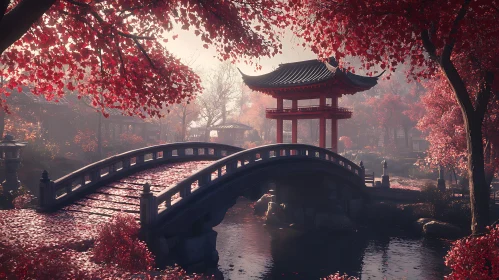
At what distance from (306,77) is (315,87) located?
1.13 meters

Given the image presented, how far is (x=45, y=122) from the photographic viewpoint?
37719 millimetres

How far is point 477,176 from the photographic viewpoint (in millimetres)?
9922

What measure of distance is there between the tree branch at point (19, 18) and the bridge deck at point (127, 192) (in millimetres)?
6974

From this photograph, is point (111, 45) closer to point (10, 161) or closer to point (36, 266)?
point (36, 266)

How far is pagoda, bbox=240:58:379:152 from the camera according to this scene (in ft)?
75.0

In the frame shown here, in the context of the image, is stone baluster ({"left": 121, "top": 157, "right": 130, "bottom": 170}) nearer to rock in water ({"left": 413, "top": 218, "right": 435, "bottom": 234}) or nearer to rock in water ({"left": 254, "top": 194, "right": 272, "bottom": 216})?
rock in water ({"left": 254, "top": 194, "right": 272, "bottom": 216})

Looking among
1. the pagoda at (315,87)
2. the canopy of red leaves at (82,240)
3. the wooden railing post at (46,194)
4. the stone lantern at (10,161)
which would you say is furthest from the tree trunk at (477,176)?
the stone lantern at (10,161)

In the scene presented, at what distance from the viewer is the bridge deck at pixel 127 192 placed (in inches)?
535

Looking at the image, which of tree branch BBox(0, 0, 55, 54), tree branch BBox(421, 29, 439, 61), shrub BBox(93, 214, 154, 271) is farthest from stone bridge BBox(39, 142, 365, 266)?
tree branch BBox(421, 29, 439, 61)

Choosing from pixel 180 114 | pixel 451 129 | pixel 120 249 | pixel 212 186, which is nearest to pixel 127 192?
pixel 212 186

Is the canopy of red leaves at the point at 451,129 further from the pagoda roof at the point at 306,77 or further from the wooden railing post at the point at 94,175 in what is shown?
the wooden railing post at the point at 94,175

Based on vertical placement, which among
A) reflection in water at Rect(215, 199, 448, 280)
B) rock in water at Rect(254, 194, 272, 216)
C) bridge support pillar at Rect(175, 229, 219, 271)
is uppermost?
bridge support pillar at Rect(175, 229, 219, 271)

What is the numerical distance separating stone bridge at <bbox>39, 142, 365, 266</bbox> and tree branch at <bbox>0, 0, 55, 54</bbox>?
580 cm

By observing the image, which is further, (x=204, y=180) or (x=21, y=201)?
(x=21, y=201)
